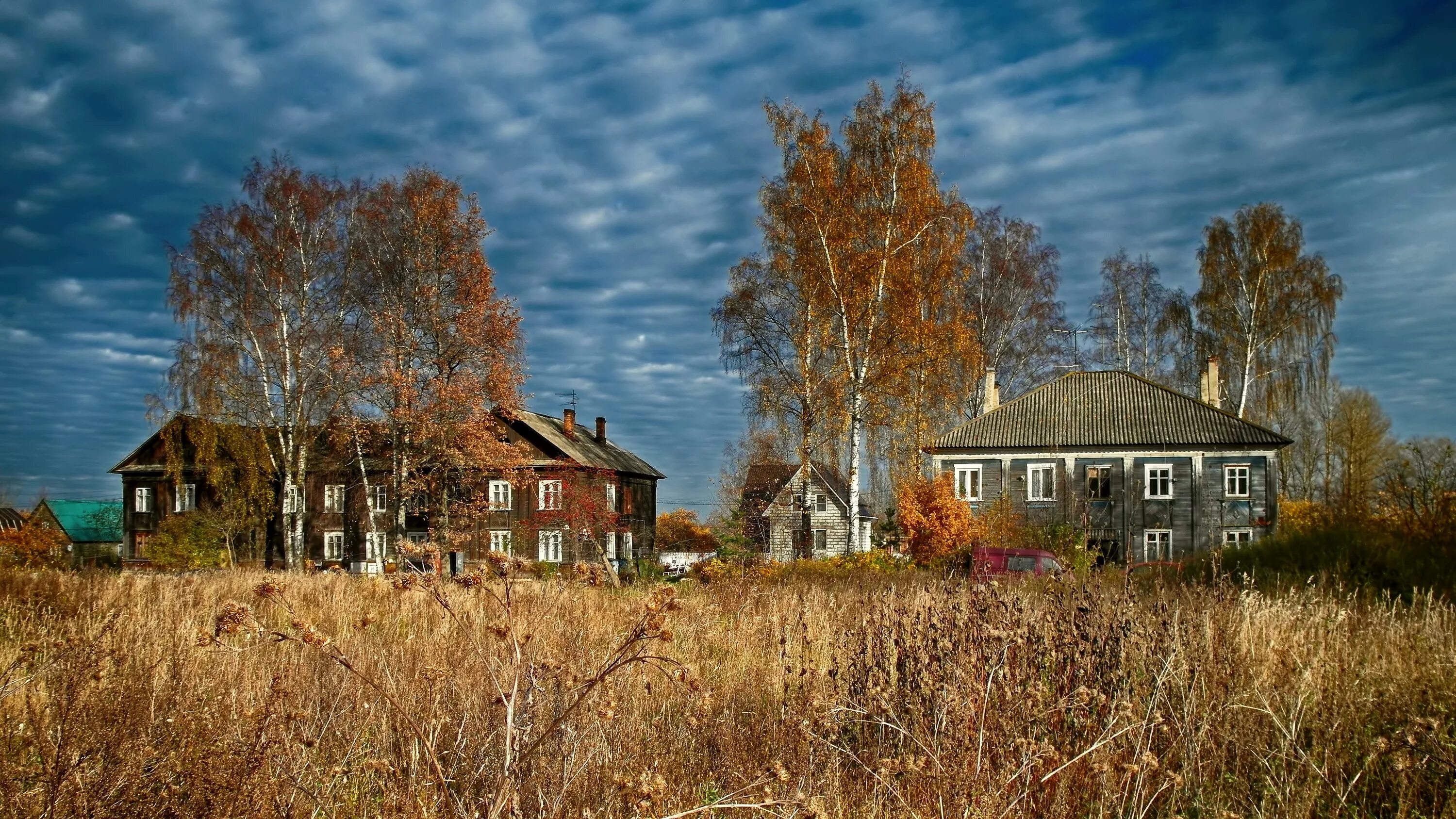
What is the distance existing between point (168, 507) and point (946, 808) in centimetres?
4790

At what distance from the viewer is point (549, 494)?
3325cm

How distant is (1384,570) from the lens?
33.9 ft

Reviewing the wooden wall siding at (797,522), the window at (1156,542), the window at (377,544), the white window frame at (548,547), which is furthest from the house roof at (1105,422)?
the window at (377,544)

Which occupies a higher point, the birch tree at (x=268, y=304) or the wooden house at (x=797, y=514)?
the birch tree at (x=268, y=304)

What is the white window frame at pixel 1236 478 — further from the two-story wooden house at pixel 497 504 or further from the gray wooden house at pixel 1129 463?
the two-story wooden house at pixel 497 504

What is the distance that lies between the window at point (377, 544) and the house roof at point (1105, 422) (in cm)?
1778

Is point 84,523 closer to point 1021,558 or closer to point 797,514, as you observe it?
point 797,514

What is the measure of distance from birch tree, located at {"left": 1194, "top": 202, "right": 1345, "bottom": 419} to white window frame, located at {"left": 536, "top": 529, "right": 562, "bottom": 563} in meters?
24.5

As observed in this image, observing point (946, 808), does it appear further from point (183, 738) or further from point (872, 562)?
point (872, 562)

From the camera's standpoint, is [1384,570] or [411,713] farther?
[1384,570]

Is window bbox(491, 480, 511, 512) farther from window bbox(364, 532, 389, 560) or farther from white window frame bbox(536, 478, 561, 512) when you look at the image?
window bbox(364, 532, 389, 560)

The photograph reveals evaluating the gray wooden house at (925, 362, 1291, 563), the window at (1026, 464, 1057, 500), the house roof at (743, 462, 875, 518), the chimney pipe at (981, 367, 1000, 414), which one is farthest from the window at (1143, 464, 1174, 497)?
the house roof at (743, 462, 875, 518)

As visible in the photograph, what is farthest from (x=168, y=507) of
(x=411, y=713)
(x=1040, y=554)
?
(x=411, y=713)

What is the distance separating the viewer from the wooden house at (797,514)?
21.8 meters
